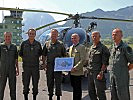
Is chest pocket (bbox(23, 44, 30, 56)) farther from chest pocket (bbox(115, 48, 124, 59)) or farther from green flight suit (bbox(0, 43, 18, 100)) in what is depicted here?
chest pocket (bbox(115, 48, 124, 59))

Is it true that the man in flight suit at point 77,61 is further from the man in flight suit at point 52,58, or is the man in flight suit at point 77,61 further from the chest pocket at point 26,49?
the chest pocket at point 26,49

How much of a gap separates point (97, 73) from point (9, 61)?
2.21 meters

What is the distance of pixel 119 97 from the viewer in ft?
16.2

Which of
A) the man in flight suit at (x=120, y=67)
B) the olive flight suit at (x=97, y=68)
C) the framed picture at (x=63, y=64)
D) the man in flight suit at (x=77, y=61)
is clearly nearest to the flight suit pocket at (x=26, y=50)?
the framed picture at (x=63, y=64)

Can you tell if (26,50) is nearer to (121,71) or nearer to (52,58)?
(52,58)

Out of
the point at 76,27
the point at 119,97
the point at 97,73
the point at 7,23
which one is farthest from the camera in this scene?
the point at 7,23

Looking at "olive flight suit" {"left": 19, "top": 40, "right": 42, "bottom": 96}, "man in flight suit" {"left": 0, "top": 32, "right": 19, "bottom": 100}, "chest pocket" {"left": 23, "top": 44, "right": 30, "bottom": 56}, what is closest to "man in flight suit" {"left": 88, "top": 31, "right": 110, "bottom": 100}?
"olive flight suit" {"left": 19, "top": 40, "right": 42, "bottom": 96}

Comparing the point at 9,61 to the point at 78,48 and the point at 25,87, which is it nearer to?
the point at 25,87

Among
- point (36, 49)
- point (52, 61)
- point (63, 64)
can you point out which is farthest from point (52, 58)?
point (36, 49)

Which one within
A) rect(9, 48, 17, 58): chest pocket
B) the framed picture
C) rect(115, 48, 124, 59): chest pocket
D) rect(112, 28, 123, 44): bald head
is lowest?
the framed picture

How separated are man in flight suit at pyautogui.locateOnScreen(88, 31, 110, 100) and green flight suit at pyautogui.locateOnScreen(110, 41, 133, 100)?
0.62 meters

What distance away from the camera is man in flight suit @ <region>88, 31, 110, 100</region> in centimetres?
564

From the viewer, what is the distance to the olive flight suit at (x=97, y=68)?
5656 mm

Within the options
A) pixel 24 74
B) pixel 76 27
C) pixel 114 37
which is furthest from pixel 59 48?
pixel 76 27
